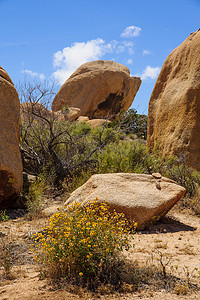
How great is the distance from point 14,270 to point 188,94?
6.70 metres

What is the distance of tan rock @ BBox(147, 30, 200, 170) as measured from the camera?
8023 millimetres

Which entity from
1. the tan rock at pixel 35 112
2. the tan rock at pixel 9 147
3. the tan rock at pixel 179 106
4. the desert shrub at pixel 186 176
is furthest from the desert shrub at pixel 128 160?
the tan rock at pixel 9 147

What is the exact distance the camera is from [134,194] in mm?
5484

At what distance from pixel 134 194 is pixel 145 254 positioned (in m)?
1.57

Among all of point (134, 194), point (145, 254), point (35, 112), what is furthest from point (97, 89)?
point (145, 254)

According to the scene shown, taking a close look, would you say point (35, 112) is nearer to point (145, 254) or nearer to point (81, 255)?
point (145, 254)

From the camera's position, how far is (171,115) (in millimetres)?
8828

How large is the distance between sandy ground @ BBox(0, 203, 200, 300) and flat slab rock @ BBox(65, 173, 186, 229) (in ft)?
1.09

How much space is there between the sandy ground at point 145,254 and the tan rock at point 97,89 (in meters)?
16.3

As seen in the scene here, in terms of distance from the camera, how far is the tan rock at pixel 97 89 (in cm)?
2191

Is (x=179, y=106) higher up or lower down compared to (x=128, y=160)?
higher up

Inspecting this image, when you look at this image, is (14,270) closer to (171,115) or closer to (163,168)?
(163,168)

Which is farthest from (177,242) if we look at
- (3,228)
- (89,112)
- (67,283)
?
(89,112)

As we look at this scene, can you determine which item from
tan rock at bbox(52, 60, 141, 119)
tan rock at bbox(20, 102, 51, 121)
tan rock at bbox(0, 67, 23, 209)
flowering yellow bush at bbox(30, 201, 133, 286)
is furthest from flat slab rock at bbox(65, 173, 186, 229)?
tan rock at bbox(52, 60, 141, 119)
